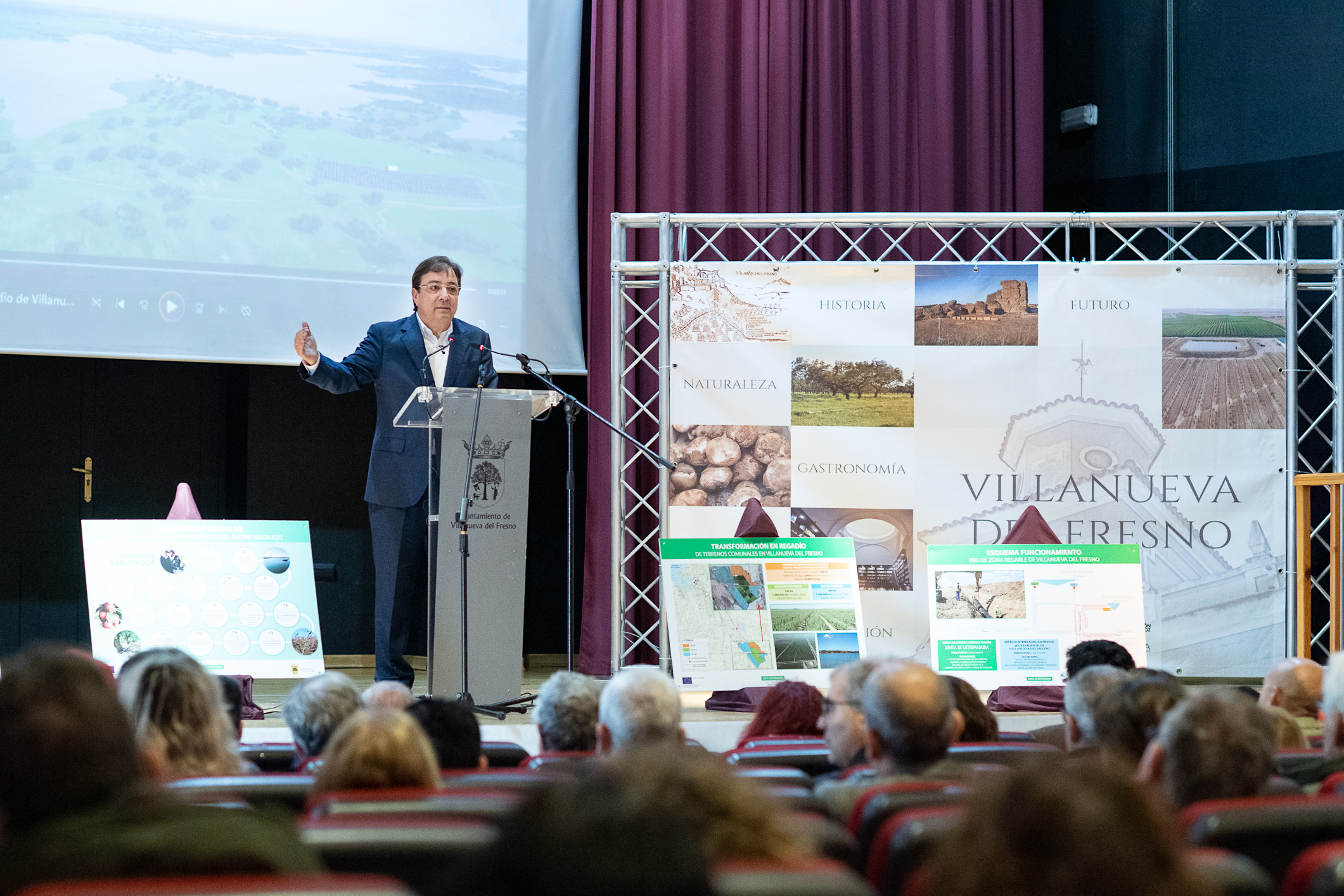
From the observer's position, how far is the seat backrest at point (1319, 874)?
130 centimetres

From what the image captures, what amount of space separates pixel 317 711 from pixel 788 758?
899 mm

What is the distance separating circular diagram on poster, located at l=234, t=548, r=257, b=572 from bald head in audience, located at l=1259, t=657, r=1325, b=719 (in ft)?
10.9

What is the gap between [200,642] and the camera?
452cm

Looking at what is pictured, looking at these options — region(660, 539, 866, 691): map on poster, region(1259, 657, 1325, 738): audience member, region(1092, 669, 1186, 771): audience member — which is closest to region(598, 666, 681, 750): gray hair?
region(1092, 669, 1186, 771): audience member

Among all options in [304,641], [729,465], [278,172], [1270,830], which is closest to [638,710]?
[1270,830]

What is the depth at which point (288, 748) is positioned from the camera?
274 centimetres

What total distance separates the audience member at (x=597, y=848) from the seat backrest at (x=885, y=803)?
726 mm

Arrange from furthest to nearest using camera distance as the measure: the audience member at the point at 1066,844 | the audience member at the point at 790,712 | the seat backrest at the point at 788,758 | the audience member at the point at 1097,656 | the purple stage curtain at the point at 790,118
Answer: the purple stage curtain at the point at 790,118 < the audience member at the point at 1097,656 < the audience member at the point at 790,712 < the seat backrest at the point at 788,758 < the audience member at the point at 1066,844

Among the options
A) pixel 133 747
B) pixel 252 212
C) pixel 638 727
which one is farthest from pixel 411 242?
pixel 133 747

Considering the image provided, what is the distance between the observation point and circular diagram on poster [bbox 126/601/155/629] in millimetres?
4473

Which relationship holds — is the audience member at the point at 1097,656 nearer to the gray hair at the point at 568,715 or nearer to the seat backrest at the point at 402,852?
the gray hair at the point at 568,715

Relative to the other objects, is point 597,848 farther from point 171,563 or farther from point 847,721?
point 171,563

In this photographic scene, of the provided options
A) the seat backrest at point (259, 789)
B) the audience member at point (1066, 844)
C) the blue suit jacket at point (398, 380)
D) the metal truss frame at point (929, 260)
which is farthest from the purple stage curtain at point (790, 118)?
the audience member at point (1066, 844)

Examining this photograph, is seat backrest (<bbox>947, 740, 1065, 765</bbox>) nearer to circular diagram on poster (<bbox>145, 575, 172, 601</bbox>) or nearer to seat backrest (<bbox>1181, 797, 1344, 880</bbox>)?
seat backrest (<bbox>1181, 797, 1344, 880</bbox>)
